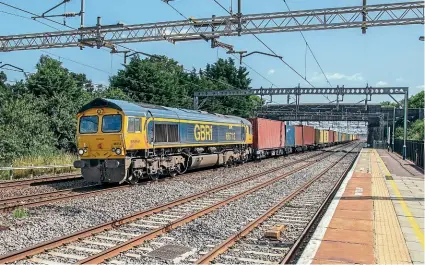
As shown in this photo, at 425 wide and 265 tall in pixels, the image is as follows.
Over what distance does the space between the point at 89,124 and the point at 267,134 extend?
20672 millimetres

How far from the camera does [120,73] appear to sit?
47938 millimetres

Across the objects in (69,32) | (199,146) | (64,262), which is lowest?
(64,262)

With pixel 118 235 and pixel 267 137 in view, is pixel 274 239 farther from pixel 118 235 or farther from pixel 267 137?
pixel 267 137

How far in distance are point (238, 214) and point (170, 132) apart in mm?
8374

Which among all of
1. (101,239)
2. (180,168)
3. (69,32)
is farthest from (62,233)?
(69,32)

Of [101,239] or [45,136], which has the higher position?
[45,136]

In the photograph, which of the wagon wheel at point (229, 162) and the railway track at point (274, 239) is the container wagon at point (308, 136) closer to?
the wagon wheel at point (229, 162)

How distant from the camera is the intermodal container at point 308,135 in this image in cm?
5151

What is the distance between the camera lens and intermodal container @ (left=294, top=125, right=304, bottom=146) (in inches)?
1834

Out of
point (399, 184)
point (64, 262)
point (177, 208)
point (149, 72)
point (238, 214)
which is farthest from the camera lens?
point (149, 72)

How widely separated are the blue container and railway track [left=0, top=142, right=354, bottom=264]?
2938cm

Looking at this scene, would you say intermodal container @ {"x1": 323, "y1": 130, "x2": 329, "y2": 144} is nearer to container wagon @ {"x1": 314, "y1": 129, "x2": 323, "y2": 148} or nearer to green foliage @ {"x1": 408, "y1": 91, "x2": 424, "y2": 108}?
container wagon @ {"x1": 314, "y1": 129, "x2": 323, "y2": 148}

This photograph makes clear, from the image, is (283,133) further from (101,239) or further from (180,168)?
(101,239)

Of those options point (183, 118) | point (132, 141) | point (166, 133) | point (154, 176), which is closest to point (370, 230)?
point (132, 141)
